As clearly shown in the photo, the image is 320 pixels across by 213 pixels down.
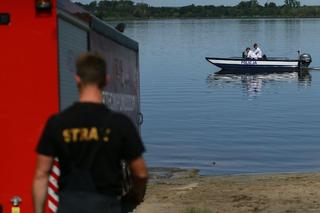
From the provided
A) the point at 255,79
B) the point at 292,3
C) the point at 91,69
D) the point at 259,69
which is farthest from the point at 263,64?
the point at 292,3

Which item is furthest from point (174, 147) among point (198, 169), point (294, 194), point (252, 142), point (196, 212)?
point (196, 212)

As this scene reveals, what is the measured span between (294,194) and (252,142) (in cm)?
1042

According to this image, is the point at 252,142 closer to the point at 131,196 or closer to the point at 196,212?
the point at 196,212

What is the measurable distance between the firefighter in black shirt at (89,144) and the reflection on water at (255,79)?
36072 mm

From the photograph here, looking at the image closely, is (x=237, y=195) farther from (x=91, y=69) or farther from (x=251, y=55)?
(x=251, y=55)

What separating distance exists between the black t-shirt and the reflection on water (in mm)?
36131

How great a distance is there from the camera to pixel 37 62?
232 inches

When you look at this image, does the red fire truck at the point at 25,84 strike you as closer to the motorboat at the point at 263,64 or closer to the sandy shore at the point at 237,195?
the sandy shore at the point at 237,195

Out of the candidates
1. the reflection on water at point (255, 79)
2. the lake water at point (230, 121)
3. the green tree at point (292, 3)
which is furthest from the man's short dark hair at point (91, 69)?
the green tree at point (292, 3)

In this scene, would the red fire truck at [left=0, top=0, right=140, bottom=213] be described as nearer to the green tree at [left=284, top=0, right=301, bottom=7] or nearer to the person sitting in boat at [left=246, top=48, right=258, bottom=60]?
the person sitting in boat at [left=246, top=48, right=258, bottom=60]

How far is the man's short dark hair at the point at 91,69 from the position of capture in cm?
429

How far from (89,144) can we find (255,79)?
4024 centimetres

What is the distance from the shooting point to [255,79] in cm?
4406

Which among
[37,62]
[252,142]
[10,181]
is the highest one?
[37,62]
